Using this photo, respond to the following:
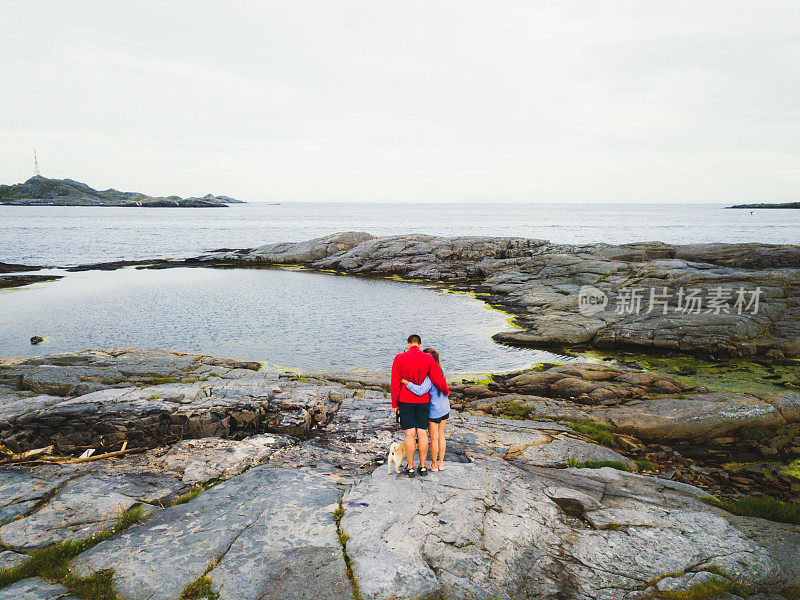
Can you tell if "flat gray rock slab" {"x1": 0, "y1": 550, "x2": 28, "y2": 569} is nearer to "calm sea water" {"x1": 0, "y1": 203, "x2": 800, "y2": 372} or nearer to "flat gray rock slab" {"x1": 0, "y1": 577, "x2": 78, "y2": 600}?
"flat gray rock slab" {"x1": 0, "y1": 577, "x2": 78, "y2": 600}

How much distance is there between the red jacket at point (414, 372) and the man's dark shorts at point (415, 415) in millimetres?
108

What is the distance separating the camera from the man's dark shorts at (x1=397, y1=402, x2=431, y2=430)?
8273mm

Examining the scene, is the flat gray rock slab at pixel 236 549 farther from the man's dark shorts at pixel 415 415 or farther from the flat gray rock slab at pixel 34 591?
the man's dark shorts at pixel 415 415

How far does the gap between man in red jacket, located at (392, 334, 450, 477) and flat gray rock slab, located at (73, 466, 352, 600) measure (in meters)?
1.76

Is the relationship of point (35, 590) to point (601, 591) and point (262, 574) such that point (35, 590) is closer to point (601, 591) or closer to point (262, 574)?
point (262, 574)

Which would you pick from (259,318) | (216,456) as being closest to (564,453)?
(216,456)

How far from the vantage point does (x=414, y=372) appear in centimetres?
810

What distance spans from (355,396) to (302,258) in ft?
150

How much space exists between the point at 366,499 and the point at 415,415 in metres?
1.77

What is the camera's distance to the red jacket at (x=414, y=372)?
810 cm

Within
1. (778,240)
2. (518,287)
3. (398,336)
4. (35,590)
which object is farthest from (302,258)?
(778,240)

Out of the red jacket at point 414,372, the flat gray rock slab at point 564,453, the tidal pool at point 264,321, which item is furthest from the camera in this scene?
the tidal pool at point 264,321

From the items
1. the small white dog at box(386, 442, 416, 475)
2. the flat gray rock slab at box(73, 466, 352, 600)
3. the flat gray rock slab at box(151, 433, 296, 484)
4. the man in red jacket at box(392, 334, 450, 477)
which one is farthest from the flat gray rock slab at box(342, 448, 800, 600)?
the flat gray rock slab at box(151, 433, 296, 484)

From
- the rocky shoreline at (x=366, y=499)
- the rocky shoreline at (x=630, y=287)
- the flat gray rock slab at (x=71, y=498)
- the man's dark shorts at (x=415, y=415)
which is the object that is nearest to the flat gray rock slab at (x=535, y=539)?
the rocky shoreline at (x=366, y=499)
